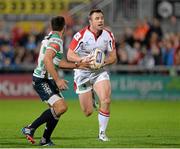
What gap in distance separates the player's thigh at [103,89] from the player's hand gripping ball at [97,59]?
516 millimetres

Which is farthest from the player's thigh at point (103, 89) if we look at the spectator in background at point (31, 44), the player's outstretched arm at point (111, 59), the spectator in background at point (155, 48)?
the spectator in background at point (31, 44)

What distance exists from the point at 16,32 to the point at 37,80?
17.5m

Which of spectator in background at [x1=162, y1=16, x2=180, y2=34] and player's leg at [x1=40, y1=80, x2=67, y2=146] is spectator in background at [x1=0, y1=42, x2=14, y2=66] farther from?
player's leg at [x1=40, y1=80, x2=67, y2=146]

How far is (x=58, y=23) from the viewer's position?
1350 cm

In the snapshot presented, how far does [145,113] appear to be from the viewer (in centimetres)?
2339

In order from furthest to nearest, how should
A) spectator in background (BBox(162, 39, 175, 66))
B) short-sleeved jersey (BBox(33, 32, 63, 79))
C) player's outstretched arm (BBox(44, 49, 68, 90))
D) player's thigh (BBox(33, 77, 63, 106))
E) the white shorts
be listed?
spectator in background (BBox(162, 39, 175, 66)) < the white shorts < player's thigh (BBox(33, 77, 63, 106)) < short-sleeved jersey (BBox(33, 32, 63, 79)) < player's outstretched arm (BBox(44, 49, 68, 90))

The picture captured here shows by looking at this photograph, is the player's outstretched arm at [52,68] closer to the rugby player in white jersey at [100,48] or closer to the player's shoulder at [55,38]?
the player's shoulder at [55,38]

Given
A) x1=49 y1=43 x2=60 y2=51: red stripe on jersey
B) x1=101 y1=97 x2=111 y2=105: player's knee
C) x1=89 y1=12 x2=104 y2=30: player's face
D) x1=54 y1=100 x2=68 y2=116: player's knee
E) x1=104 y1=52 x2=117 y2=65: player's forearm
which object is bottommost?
x1=101 y1=97 x2=111 y2=105: player's knee

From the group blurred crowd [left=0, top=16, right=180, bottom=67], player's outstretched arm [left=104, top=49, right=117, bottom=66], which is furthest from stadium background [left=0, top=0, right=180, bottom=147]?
player's outstretched arm [left=104, top=49, right=117, bottom=66]

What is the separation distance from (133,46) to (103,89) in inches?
600

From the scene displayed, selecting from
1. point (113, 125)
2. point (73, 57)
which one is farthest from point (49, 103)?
point (113, 125)

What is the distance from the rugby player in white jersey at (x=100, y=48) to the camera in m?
14.6

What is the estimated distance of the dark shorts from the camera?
13.7 meters

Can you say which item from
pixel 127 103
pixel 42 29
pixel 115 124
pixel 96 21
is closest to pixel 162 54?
pixel 127 103
